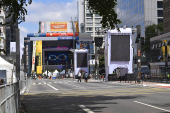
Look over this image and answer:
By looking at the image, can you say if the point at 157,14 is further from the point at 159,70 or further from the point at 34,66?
the point at 34,66

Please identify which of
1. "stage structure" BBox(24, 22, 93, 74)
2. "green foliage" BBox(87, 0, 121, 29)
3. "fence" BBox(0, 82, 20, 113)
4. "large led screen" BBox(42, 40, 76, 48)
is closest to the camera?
"fence" BBox(0, 82, 20, 113)

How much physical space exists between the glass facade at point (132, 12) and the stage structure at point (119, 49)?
38.2 meters

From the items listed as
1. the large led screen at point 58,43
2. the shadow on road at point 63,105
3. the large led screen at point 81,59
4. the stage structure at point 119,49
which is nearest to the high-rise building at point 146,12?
the large led screen at point 81,59

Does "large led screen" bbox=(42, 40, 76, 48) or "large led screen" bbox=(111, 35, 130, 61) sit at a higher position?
"large led screen" bbox=(42, 40, 76, 48)

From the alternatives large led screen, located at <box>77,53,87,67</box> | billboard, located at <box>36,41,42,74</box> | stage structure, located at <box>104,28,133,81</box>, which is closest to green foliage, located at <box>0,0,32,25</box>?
stage structure, located at <box>104,28,133,81</box>

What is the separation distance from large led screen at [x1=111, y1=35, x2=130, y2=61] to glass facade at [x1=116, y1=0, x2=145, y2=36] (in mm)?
38261

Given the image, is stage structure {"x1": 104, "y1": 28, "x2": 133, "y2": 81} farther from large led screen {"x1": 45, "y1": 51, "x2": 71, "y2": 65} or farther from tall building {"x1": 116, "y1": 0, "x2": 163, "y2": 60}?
large led screen {"x1": 45, "y1": 51, "x2": 71, "y2": 65}

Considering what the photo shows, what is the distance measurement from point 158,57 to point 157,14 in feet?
89.7

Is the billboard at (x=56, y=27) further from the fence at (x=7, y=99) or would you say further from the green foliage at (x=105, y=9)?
the fence at (x=7, y=99)

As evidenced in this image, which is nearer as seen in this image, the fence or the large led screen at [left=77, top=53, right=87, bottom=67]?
the fence

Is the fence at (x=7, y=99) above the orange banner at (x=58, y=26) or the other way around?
the other way around

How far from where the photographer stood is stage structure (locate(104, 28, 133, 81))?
53.3 meters

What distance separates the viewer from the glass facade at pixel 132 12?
91.6m

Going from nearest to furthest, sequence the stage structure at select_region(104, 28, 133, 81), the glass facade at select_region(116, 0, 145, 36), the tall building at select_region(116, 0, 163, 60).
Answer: the stage structure at select_region(104, 28, 133, 81) → the tall building at select_region(116, 0, 163, 60) → the glass facade at select_region(116, 0, 145, 36)
